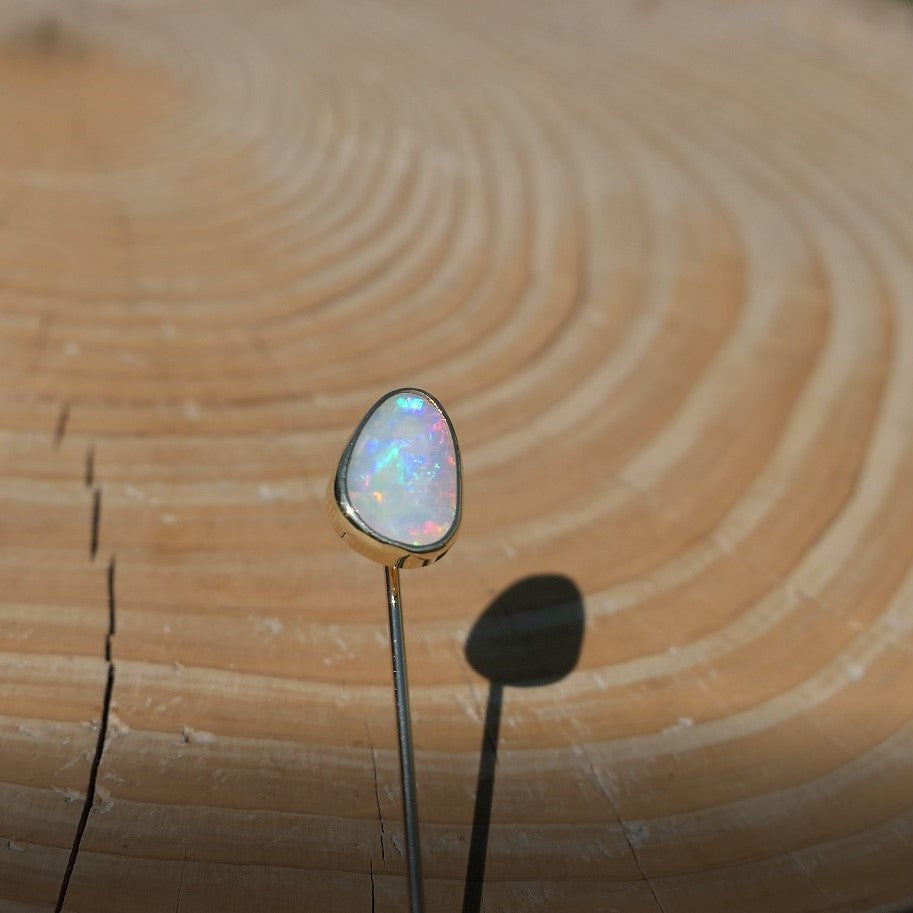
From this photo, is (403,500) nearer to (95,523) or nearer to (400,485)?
(400,485)

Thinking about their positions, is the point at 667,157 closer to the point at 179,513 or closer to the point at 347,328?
the point at 347,328

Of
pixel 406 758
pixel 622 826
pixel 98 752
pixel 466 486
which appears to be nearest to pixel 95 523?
pixel 98 752

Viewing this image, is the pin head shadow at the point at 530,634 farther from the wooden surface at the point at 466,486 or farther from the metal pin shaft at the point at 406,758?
the metal pin shaft at the point at 406,758

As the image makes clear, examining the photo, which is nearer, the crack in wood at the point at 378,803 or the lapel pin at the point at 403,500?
the lapel pin at the point at 403,500

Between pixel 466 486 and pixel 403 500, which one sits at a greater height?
pixel 403 500

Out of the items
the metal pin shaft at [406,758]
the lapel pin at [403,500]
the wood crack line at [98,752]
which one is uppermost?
the lapel pin at [403,500]

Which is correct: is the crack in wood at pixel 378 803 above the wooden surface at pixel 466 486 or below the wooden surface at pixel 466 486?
below

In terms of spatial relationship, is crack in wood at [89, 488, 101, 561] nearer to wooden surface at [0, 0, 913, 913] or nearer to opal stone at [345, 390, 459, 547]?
wooden surface at [0, 0, 913, 913]

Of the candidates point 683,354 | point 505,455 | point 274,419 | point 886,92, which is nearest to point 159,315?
point 274,419

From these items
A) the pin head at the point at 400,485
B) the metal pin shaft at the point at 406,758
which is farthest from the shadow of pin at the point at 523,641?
the pin head at the point at 400,485
